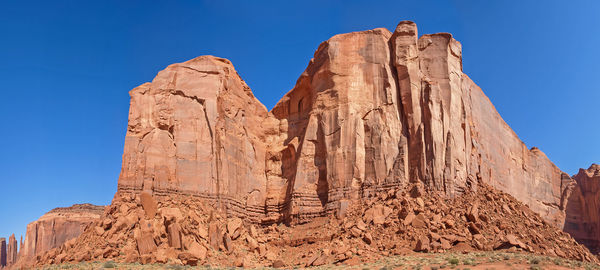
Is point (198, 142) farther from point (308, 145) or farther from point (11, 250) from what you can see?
point (11, 250)

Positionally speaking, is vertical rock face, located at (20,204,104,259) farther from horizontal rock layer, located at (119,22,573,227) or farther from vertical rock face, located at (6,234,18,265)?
horizontal rock layer, located at (119,22,573,227)

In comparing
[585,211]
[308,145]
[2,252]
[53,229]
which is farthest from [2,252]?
[585,211]

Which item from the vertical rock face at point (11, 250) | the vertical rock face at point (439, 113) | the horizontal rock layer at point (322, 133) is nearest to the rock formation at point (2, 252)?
the vertical rock face at point (11, 250)

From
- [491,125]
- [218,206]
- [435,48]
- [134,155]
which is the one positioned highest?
[435,48]

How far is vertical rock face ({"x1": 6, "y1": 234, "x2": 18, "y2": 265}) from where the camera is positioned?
8412 cm

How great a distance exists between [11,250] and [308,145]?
6435cm

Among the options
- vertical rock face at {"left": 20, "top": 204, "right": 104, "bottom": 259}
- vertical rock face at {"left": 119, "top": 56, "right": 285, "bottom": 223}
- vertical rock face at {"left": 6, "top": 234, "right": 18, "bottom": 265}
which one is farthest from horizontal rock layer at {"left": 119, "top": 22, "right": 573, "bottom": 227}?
vertical rock face at {"left": 6, "top": 234, "right": 18, "bottom": 265}

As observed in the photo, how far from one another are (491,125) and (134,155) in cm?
3022

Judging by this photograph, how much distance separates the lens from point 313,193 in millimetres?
39000

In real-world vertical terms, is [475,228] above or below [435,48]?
below

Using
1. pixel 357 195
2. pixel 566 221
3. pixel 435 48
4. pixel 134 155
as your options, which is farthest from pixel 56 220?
pixel 566 221

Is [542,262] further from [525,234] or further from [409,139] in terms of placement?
[409,139]

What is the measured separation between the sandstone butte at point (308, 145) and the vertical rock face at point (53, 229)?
35327 millimetres

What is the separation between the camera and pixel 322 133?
3988 cm
